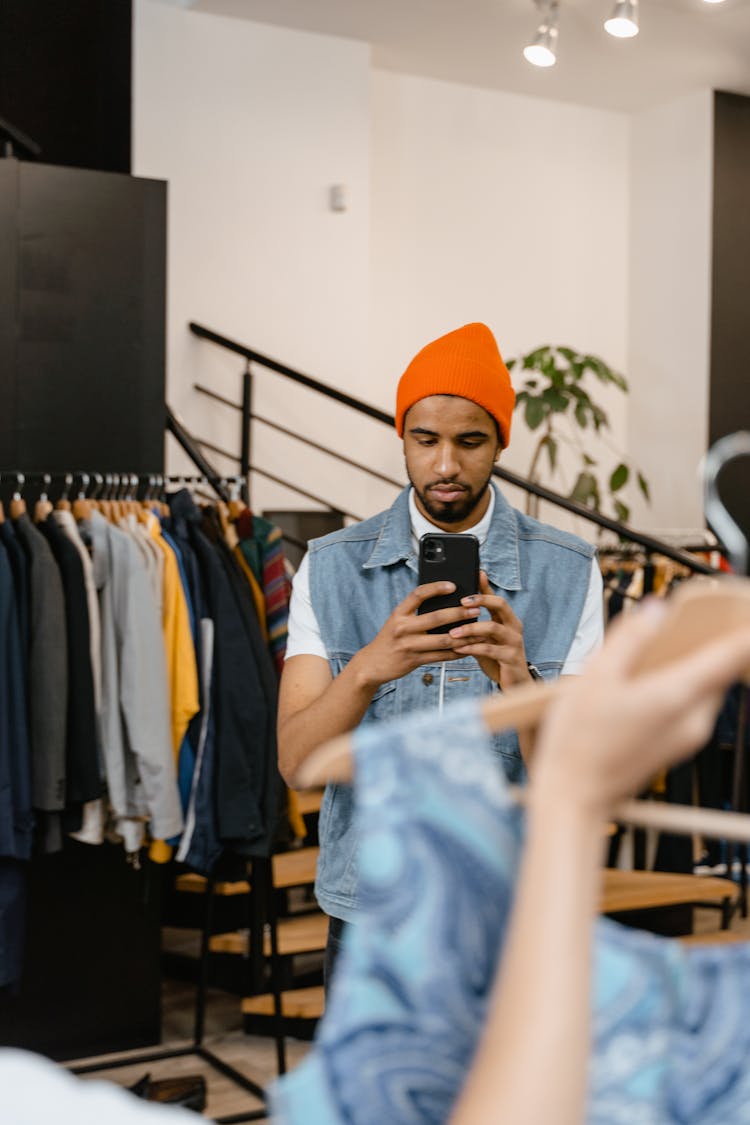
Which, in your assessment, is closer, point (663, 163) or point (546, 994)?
point (546, 994)

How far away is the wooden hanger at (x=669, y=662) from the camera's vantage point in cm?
83

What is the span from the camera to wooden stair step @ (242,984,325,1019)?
3.59 metres

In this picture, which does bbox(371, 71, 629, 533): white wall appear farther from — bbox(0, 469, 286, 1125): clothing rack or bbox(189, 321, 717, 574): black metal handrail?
bbox(0, 469, 286, 1125): clothing rack

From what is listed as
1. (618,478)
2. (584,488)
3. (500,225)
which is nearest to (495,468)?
(584,488)

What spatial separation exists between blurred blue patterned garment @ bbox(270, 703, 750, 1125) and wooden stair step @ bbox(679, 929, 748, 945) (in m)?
3.42

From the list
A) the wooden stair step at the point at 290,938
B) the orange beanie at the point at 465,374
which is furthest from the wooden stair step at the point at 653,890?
the orange beanie at the point at 465,374

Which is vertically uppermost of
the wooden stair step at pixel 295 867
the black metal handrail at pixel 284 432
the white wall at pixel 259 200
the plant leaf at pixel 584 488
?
the white wall at pixel 259 200

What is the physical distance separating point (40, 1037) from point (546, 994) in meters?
3.06

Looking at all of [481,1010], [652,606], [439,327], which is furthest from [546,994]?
[439,327]

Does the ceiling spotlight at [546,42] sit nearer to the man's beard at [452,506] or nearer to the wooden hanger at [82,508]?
the wooden hanger at [82,508]

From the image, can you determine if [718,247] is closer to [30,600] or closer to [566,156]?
[566,156]

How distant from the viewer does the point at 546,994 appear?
2.40 feet

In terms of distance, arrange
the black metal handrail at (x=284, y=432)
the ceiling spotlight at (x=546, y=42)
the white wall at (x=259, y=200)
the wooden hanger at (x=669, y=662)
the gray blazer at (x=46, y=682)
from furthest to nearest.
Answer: the white wall at (x=259, y=200), the black metal handrail at (x=284, y=432), the ceiling spotlight at (x=546, y=42), the gray blazer at (x=46, y=682), the wooden hanger at (x=669, y=662)

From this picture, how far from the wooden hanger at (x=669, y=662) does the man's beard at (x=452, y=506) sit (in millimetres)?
940
